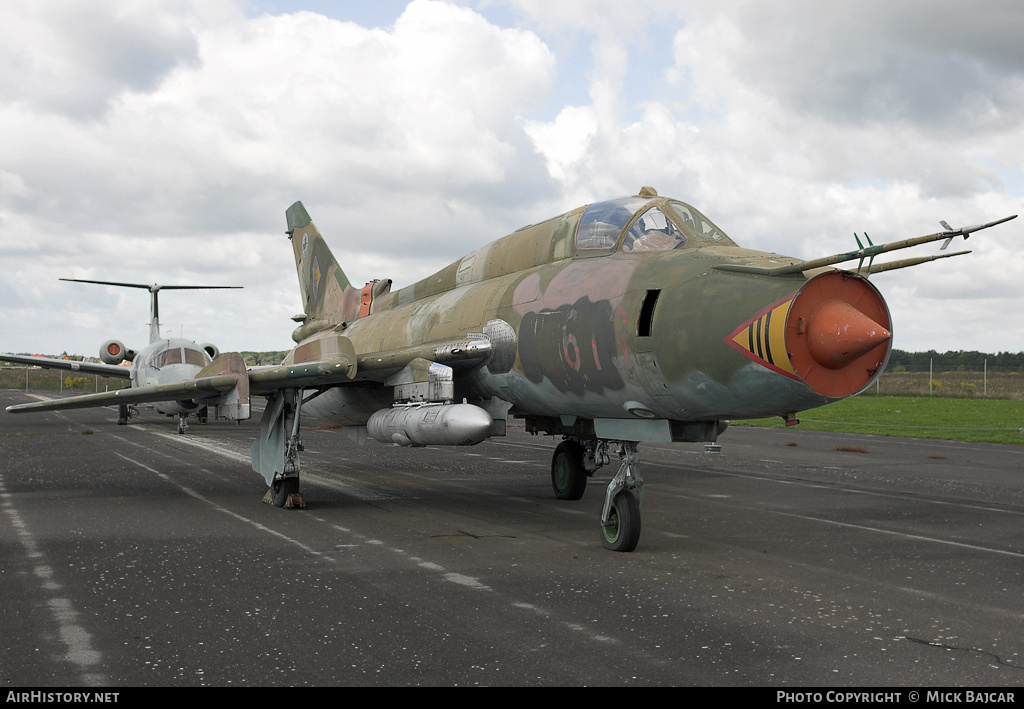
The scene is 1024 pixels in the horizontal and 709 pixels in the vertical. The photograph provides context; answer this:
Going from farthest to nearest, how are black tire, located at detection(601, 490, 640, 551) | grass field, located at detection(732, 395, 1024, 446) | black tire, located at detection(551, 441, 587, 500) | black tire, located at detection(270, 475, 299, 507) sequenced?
grass field, located at detection(732, 395, 1024, 446), black tire, located at detection(551, 441, 587, 500), black tire, located at detection(270, 475, 299, 507), black tire, located at detection(601, 490, 640, 551)

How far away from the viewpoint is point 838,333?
586 cm

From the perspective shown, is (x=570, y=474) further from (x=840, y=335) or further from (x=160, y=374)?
(x=160, y=374)

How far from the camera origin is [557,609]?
5902 mm

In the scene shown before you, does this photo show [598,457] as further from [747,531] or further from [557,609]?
[557,609]

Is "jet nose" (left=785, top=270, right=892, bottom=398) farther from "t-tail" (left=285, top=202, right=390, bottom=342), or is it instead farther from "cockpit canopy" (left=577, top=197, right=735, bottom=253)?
"t-tail" (left=285, top=202, right=390, bottom=342)

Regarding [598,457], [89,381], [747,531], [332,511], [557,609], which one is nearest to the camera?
[557,609]

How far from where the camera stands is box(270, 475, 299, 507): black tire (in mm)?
11414

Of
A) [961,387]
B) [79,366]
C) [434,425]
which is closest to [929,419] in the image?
[961,387]

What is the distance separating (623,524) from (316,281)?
32.5ft

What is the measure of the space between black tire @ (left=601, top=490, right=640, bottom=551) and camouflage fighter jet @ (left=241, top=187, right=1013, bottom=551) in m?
0.02

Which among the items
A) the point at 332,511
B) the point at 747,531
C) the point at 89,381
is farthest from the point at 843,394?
the point at 89,381

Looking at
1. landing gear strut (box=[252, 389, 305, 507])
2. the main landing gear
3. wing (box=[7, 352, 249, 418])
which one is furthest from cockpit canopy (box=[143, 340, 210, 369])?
the main landing gear

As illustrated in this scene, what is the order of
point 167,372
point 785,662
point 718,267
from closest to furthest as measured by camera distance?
point 785,662
point 718,267
point 167,372

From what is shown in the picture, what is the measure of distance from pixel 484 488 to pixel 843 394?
27.0 ft
